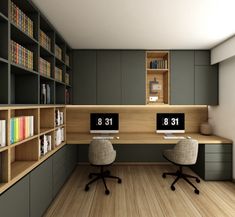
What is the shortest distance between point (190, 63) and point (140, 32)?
5.30 feet

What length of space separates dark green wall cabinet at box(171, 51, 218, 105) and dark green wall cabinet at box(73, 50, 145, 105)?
0.73 m

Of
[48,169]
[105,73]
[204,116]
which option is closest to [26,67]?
[48,169]

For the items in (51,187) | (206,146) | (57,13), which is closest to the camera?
(57,13)

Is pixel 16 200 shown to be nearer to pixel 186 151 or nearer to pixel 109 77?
pixel 186 151

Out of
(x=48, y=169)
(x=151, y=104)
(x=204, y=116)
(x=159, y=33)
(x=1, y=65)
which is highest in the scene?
(x=159, y=33)

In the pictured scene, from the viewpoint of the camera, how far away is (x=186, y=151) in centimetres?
327

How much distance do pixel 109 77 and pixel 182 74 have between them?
1614mm

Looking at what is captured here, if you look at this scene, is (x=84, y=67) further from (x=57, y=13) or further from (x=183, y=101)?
(x=183, y=101)

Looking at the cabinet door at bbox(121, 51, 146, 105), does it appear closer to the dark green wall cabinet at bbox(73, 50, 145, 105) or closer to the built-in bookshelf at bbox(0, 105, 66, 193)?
the dark green wall cabinet at bbox(73, 50, 145, 105)

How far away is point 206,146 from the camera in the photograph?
11.8 feet

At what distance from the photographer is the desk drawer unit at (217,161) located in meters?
3.60

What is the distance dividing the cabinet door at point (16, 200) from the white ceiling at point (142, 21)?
2103 millimetres

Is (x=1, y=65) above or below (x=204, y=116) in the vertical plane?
above

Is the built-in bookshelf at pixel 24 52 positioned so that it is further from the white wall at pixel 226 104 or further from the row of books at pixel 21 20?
the white wall at pixel 226 104
